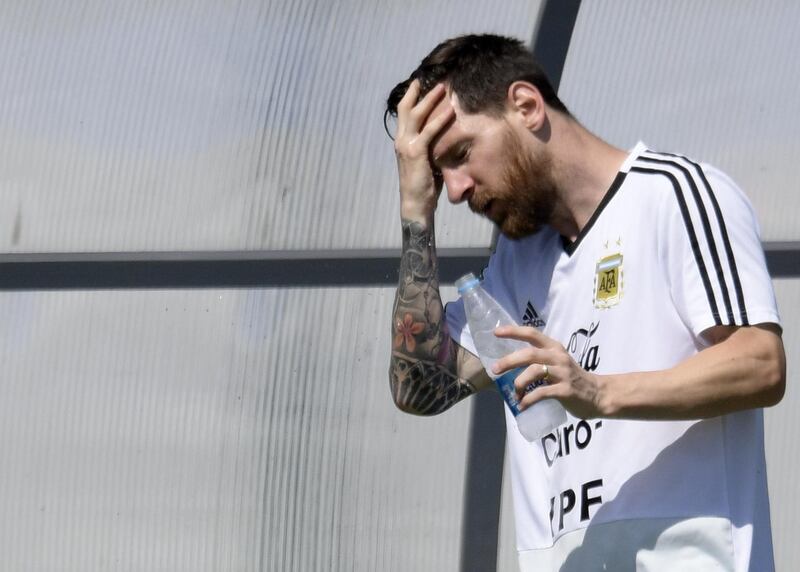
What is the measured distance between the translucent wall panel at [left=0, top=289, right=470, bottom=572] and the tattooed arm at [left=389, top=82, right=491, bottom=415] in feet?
4.11

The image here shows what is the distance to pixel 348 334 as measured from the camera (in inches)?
170

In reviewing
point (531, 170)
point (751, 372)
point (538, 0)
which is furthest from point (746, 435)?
point (538, 0)

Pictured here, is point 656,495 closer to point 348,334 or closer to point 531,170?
point 531,170

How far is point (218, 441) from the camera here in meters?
4.32

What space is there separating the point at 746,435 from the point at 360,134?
2.25 meters

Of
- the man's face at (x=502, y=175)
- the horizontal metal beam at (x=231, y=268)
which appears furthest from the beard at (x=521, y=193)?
the horizontal metal beam at (x=231, y=268)

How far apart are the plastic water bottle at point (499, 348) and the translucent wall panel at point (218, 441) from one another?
1.38 m

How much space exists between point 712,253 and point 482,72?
77 cm

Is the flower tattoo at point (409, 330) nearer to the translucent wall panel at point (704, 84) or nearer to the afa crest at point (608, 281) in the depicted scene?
the afa crest at point (608, 281)

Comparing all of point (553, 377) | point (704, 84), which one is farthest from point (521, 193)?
point (704, 84)

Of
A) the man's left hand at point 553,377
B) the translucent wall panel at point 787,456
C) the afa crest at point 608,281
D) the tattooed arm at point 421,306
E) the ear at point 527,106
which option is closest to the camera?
the man's left hand at point 553,377

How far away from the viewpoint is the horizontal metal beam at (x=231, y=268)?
4320mm

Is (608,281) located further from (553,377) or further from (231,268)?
(231,268)

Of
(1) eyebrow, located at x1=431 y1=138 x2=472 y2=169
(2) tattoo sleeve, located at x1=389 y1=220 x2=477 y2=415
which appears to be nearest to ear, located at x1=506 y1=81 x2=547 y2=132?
(1) eyebrow, located at x1=431 y1=138 x2=472 y2=169
